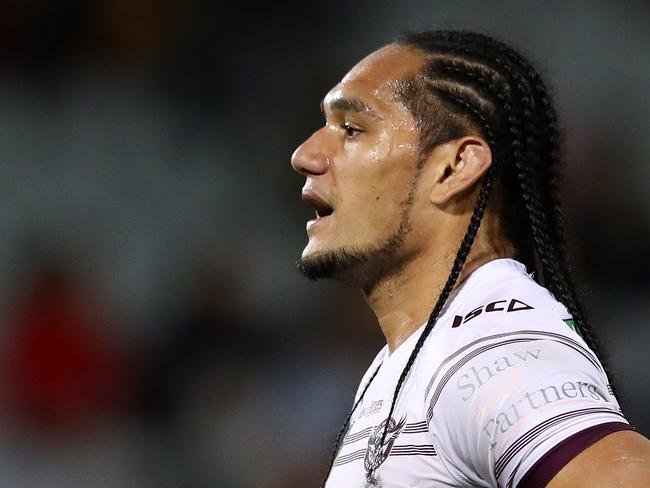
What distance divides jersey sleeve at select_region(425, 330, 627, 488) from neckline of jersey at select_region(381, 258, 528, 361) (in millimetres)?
294

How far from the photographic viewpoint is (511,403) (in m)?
1.60

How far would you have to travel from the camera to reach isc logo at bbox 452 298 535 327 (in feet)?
6.02

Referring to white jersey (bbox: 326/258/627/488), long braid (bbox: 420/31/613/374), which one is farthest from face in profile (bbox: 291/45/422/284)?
white jersey (bbox: 326/258/627/488)

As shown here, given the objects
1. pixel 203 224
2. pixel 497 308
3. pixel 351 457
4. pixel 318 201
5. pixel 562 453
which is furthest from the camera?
pixel 203 224

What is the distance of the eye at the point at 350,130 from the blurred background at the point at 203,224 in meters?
2.79

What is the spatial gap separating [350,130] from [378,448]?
0.77 metres

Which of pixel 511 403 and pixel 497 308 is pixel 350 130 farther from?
pixel 511 403

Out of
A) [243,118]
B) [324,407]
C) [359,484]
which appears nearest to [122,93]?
[243,118]

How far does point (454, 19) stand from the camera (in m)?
5.64

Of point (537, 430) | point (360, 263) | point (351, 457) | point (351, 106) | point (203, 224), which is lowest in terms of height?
point (351, 457)

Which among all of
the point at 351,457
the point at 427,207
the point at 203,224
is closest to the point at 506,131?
the point at 427,207

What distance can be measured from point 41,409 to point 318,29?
8.57 feet

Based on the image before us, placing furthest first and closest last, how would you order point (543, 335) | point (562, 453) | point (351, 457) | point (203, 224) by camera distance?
point (203, 224)
point (351, 457)
point (543, 335)
point (562, 453)

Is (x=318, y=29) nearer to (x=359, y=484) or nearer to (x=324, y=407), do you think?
(x=324, y=407)
